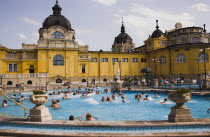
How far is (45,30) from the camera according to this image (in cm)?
4281

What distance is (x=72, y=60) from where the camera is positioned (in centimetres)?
4344

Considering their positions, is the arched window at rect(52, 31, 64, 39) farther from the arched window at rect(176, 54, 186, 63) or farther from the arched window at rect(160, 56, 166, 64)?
the arched window at rect(176, 54, 186, 63)

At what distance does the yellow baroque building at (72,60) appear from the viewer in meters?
40.6

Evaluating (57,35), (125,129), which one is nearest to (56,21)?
(57,35)

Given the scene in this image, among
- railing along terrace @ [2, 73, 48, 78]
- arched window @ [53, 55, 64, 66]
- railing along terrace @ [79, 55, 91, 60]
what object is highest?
railing along terrace @ [79, 55, 91, 60]

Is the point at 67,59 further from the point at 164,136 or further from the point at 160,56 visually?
the point at 164,136

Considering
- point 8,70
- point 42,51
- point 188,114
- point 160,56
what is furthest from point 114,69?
point 188,114

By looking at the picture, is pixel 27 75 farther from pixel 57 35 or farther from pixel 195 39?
pixel 195 39

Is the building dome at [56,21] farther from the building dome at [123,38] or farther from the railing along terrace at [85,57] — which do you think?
the building dome at [123,38]

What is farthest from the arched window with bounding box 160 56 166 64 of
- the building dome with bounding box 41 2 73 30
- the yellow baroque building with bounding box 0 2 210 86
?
the building dome with bounding box 41 2 73 30

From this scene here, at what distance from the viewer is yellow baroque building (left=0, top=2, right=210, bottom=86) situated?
4062 cm

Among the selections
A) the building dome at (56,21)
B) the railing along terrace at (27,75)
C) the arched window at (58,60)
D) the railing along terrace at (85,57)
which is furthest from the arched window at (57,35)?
the railing along terrace at (27,75)

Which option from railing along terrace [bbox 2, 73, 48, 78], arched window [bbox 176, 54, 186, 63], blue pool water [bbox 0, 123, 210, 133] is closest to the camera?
blue pool water [bbox 0, 123, 210, 133]

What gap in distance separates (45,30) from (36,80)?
40.2 ft
